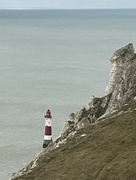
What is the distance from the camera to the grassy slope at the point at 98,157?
15.7 meters

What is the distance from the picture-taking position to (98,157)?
17.3 meters

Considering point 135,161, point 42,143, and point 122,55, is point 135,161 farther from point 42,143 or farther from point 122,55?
point 42,143

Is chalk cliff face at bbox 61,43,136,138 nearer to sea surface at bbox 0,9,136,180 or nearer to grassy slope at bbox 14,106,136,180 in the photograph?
grassy slope at bbox 14,106,136,180

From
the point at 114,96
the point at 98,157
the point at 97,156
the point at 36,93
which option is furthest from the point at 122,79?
the point at 36,93

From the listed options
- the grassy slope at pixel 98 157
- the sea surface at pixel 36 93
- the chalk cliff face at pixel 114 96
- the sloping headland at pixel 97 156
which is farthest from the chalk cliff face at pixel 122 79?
the sea surface at pixel 36 93

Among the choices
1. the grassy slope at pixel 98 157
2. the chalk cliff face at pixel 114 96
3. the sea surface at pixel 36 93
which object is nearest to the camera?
the grassy slope at pixel 98 157

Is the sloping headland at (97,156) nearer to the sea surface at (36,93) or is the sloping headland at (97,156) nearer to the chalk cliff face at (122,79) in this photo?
the chalk cliff face at (122,79)

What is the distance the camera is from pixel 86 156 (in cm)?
1773

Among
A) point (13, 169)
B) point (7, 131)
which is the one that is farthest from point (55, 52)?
point (13, 169)

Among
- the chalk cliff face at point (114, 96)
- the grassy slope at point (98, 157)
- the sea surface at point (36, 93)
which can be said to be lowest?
the grassy slope at point (98, 157)

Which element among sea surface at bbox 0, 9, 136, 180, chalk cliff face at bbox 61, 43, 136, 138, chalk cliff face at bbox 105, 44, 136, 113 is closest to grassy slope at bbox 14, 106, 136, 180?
chalk cliff face at bbox 61, 43, 136, 138

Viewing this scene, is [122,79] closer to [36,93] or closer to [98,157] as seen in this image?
[98,157]

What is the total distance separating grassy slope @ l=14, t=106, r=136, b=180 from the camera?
1573 cm

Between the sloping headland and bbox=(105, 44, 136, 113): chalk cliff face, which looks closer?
the sloping headland
